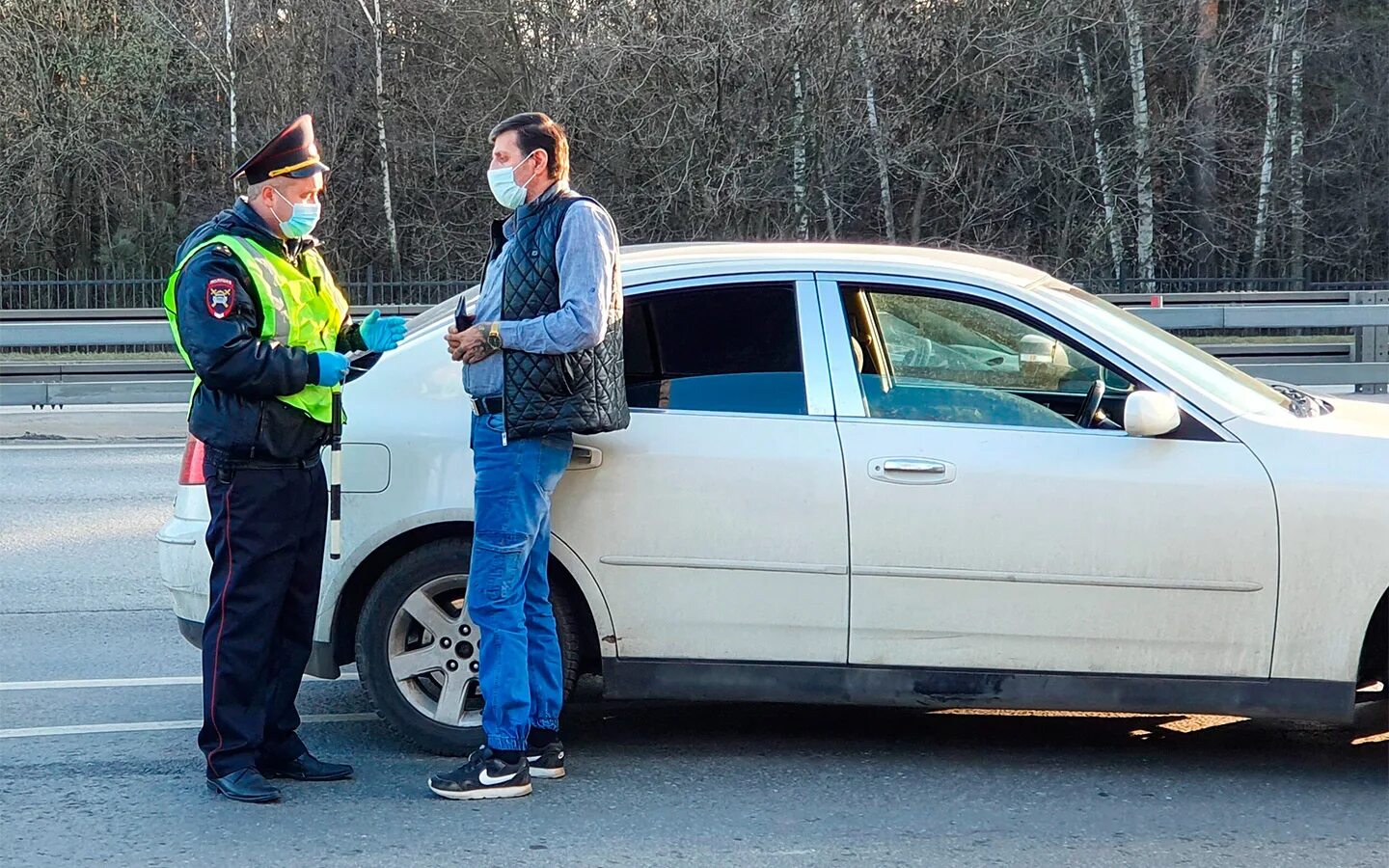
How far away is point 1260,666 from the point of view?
425 centimetres

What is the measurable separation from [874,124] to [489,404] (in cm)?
2059

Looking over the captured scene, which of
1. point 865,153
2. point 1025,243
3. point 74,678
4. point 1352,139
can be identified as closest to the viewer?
point 74,678

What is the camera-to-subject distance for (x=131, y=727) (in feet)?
16.6

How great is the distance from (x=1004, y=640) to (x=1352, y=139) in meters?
28.5

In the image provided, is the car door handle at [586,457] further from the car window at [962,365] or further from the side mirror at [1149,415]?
the side mirror at [1149,415]

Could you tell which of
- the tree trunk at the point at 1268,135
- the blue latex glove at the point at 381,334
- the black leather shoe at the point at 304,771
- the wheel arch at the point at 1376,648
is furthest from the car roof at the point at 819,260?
the tree trunk at the point at 1268,135

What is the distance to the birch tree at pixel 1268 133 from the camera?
89.7 feet

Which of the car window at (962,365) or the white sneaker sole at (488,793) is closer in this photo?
the white sneaker sole at (488,793)

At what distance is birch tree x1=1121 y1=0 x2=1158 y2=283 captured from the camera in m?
25.7

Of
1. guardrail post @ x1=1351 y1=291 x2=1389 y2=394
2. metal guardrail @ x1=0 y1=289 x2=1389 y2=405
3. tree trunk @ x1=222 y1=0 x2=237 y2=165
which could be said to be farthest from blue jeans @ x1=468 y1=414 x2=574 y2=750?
tree trunk @ x1=222 y1=0 x2=237 y2=165

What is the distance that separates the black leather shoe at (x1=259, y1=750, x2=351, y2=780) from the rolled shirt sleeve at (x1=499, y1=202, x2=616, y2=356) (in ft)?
4.63

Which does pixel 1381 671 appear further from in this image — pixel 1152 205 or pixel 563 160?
pixel 1152 205

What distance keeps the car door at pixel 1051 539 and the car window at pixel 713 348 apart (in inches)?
9.8

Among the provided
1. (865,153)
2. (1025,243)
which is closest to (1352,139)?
(1025,243)
